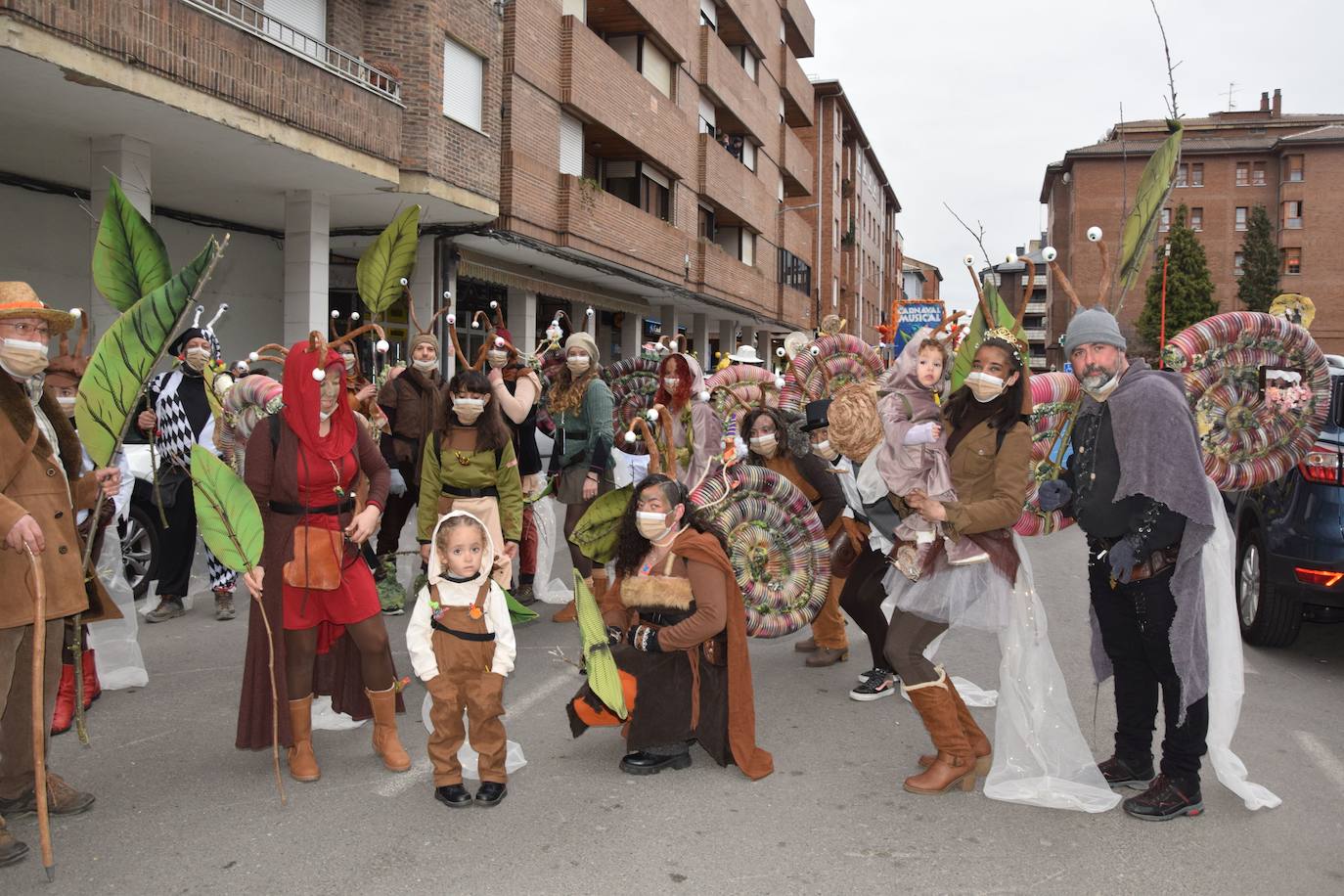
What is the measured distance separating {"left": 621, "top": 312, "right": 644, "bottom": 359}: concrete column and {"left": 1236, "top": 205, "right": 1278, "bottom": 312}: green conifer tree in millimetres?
49452

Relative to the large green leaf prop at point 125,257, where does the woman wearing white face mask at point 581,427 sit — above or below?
below

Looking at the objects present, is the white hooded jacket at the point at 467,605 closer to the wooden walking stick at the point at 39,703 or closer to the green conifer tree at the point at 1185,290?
the wooden walking stick at the point at 39,703

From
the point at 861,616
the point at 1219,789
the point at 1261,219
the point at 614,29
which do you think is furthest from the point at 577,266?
the point at 1261,219

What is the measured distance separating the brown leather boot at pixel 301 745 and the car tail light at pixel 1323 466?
5604mm

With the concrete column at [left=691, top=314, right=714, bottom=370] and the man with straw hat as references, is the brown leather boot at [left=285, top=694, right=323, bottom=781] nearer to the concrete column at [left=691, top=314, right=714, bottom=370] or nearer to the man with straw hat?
the man with straw hat

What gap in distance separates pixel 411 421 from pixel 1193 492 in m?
5.19

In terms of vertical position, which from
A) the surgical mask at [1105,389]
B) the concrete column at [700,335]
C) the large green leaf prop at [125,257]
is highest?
the concrete column at [700,335]

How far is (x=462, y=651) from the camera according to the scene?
4.06 meters

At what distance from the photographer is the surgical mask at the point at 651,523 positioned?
14.2ft

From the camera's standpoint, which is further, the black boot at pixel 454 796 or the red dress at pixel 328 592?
the red dress at pixel 328 592

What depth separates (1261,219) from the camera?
63.0 m

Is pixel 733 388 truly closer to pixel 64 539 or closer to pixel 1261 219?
pixel 64 539

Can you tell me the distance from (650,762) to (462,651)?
1.05m

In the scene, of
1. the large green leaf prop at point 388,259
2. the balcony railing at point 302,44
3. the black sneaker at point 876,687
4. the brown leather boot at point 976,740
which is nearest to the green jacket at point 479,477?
the large green leaf prop at point 388,259
